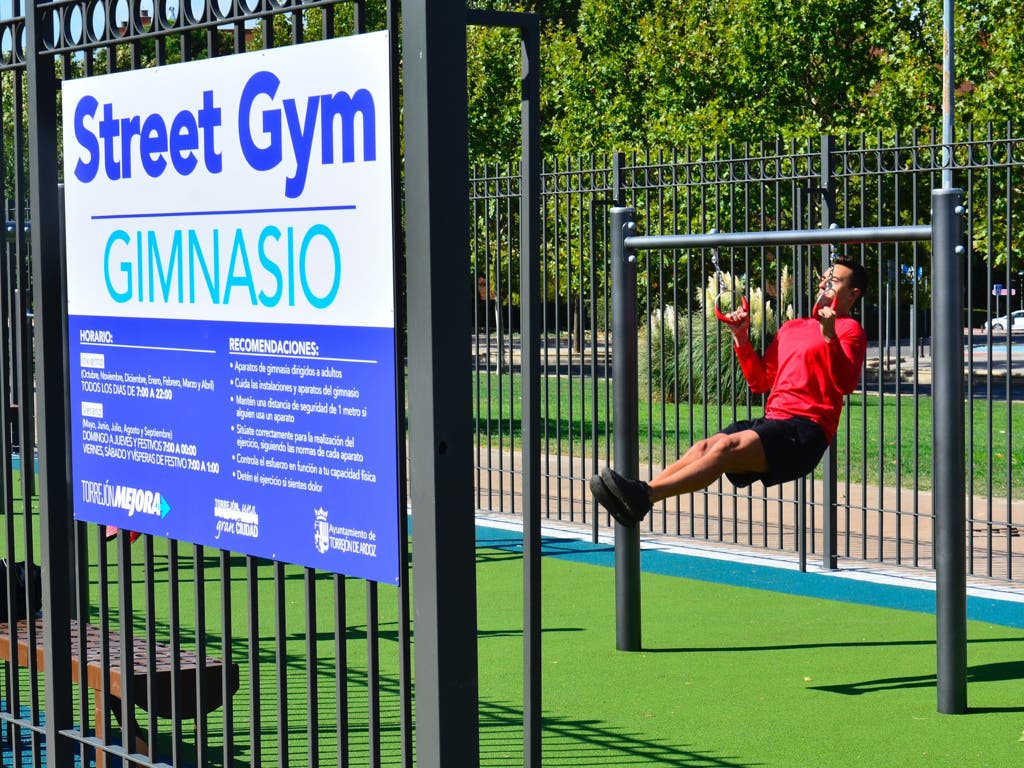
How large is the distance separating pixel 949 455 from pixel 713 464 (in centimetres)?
112

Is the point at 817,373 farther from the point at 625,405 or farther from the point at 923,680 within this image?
the point at 923,680

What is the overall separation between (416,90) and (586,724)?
416 centimetres

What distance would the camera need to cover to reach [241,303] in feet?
11.0

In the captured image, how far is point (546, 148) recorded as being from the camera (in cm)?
3731

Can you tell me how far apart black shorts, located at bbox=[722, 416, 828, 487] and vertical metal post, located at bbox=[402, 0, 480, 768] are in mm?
4568

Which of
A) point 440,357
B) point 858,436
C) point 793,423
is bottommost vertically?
point 858,436

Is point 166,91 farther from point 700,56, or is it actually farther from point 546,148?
point 546,148

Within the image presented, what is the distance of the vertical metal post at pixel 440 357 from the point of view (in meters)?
2.93

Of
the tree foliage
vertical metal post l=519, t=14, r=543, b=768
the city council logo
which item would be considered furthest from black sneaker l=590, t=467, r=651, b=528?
the tree foliage

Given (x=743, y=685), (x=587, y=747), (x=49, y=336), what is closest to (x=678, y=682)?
(x=743, y=685)

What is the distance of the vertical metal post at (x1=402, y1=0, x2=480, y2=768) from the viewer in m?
2.93

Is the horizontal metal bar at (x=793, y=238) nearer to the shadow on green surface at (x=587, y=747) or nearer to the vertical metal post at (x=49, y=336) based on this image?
the shadow on green surface at (x=587, y=747)

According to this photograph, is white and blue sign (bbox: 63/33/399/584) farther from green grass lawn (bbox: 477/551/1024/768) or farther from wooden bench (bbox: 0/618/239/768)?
green grass lawn (bbox: 477/551/1024/768)

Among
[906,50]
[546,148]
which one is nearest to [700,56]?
[906,50]
